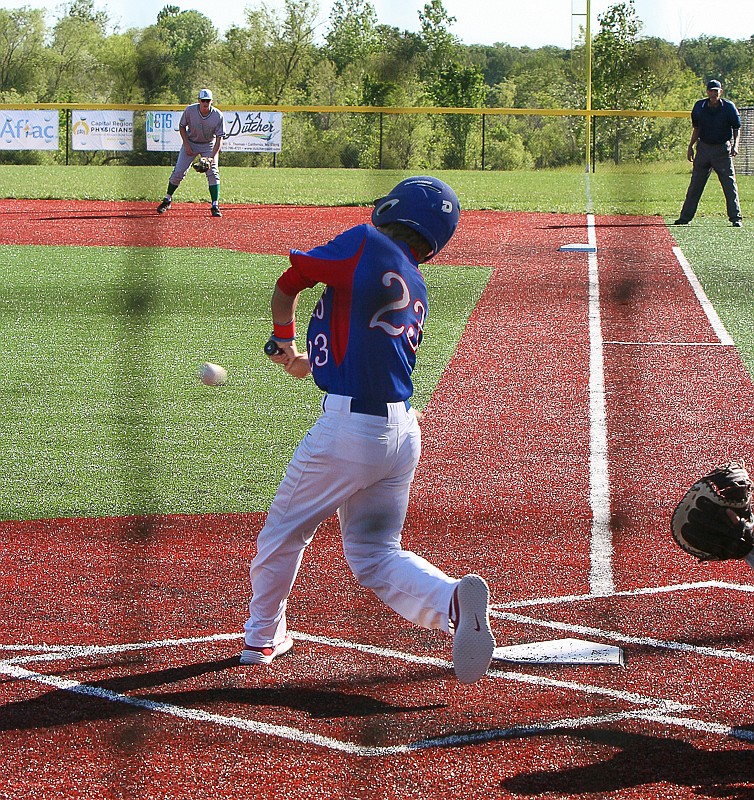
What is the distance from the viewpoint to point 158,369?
8609mm

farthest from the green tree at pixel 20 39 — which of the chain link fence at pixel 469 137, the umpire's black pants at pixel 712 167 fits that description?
the chain link fence at pixel 469 137

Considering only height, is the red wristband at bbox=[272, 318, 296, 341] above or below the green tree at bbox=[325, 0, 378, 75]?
below

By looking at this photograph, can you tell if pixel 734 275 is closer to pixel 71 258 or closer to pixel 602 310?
pixel 602 310

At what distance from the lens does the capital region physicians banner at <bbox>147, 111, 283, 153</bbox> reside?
90.2 ft

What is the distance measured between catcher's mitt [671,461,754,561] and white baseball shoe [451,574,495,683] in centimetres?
62

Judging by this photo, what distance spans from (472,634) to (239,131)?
26130 mm

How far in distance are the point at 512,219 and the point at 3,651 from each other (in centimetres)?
1588

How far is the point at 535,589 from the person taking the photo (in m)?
4.51

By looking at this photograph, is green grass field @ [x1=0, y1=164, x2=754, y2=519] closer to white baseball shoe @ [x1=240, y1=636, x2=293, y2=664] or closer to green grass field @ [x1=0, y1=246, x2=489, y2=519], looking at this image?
green grass field @ [x1=0, y1=246, x2=489, y2=519]

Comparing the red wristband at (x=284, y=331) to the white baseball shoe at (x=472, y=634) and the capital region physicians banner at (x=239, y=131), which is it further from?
the capital region physicians banner at (x=239, y=131)

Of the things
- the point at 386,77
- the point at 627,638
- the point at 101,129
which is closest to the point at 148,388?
the point at 386,77

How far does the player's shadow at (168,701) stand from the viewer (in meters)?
3.39

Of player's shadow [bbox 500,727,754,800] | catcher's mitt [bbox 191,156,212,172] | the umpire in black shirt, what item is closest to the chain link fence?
the umpire in black shirt

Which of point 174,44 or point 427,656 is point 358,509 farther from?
point 174,44
